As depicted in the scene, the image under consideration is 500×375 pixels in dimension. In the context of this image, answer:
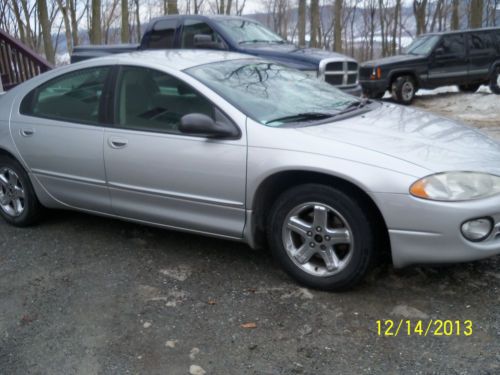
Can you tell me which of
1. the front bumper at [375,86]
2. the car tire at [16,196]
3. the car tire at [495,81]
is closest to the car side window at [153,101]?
the car tire at [16,196]

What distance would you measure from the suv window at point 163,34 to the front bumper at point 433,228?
25.2ft

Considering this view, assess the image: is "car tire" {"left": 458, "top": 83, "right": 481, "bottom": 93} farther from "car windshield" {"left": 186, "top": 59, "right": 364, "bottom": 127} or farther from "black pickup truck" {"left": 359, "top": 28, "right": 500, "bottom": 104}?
"car windshield" {"left": 186, "top": 59, "right": 364, "bottom": 127}

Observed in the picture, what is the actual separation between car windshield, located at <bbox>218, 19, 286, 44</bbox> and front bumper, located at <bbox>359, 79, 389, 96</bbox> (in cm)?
406

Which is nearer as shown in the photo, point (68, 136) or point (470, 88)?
point (68, 136)

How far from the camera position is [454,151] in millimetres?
3311

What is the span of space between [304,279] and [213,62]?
1.88 m

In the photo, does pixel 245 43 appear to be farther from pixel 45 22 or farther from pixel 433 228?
pixel 45 22

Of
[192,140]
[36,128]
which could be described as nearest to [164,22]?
[36,128]

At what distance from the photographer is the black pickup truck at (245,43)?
8680 mm

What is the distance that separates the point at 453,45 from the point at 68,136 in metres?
11.9

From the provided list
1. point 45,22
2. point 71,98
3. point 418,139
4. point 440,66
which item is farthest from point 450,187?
point 45,22

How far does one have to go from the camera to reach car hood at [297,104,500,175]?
3.17 metres

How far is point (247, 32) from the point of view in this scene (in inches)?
374

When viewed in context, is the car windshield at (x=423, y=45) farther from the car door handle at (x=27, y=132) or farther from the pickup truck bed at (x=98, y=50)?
the car door handle at (x=27, y=132)
